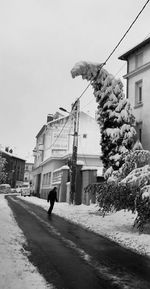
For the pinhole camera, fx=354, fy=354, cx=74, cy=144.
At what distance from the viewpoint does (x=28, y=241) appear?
1023cm

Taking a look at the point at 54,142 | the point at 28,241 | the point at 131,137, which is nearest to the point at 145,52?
the point at 131,137

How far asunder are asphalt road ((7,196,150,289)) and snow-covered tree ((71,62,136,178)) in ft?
26.6

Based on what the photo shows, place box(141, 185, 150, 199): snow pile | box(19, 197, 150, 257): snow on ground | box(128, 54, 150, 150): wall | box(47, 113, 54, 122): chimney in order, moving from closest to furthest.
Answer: box(19, 197, 150, 257): snow on ground < box(141, 185, 150, 199): snow pile < box(128, 54, 150, 150): wall < box(47, 113, 54, 122): chimney

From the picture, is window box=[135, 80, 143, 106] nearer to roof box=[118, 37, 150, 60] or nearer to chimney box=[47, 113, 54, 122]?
roof box=[118, 37, 150, 60]

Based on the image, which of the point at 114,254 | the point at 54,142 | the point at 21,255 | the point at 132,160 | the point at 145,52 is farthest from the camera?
the point at 54,142

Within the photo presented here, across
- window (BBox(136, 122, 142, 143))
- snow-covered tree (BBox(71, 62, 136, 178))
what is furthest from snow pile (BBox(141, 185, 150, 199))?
window (BBox(136, 122, 142, 143))

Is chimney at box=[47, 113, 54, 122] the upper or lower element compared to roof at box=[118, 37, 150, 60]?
upper

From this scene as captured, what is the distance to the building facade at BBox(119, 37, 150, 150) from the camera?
20453 millimetres

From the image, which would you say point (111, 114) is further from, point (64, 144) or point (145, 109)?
point (64, 144)

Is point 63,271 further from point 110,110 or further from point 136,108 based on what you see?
point 136,108

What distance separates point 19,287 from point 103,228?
29.9 ft

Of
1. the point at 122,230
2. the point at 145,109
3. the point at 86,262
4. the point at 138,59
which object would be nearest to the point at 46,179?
the point at 138,59

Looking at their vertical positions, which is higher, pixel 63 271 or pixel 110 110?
pixel 110 110

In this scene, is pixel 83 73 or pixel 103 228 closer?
pixel 103 228
